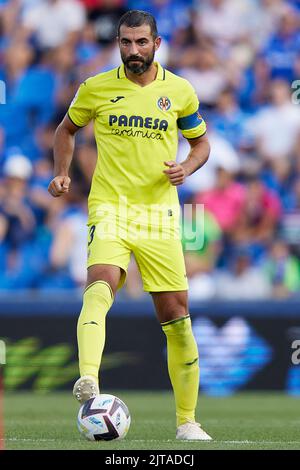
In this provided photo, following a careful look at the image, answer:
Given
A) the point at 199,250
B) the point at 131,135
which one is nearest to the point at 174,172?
the point at 131,135

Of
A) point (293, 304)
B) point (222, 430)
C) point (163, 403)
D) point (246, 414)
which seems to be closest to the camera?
point (222, 430)

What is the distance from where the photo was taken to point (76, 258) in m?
12.9

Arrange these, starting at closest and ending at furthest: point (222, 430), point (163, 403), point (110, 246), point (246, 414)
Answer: point (110, 246) → point (222, 430) → point (246, 414) → point (163, 403)

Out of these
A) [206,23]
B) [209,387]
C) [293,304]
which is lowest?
[209,387]

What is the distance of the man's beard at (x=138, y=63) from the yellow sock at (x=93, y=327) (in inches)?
52.8

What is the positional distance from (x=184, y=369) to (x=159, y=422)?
163 centimetres

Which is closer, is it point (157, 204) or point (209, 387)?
point (157, 204)

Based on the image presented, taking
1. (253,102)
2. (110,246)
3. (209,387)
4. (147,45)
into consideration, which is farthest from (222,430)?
(253,102)

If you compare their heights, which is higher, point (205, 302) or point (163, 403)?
point (205, 302)

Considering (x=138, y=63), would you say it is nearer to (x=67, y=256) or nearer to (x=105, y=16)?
(x=67, y=256)

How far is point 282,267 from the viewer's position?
13.0m

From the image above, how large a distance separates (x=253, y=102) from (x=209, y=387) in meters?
4.41

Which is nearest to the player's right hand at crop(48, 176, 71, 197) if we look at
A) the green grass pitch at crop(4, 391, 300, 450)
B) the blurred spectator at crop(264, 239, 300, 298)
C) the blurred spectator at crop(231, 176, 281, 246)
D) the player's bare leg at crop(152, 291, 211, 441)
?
the player's bare leg at crop(152, 291, 211, 441)

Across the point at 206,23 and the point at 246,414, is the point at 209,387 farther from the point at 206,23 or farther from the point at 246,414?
the point at 206,23
